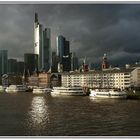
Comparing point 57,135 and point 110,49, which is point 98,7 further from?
point 57,135

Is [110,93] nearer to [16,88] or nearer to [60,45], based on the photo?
[60,45]

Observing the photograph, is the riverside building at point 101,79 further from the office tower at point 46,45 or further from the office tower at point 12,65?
the office tower at point 46,45

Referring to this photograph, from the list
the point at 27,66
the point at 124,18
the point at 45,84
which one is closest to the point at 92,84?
the point at 45,84

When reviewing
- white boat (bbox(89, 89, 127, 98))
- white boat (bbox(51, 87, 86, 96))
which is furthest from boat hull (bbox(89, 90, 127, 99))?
white boat (bbox(51, 87, 86, 96))

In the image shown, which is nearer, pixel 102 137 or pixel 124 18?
pixel 102 137

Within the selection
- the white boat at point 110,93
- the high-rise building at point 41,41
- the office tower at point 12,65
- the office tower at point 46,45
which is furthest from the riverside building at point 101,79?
the high-rise building at point 41,41

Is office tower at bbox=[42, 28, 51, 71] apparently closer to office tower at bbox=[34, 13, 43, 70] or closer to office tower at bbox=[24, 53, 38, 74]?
office tower at bbox=[34, 13, 43, 70]

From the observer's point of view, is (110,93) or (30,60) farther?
(110,93)

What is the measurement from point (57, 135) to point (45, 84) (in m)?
29.9

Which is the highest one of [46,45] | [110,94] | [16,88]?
[46,45]

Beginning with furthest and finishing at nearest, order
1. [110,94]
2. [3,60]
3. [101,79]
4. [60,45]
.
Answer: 1. [101,79]
2. [110,94]
3. [60,45]
4. [3,60]

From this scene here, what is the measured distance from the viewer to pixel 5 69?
1066cm

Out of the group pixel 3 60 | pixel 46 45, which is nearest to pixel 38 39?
pixel 46 45
